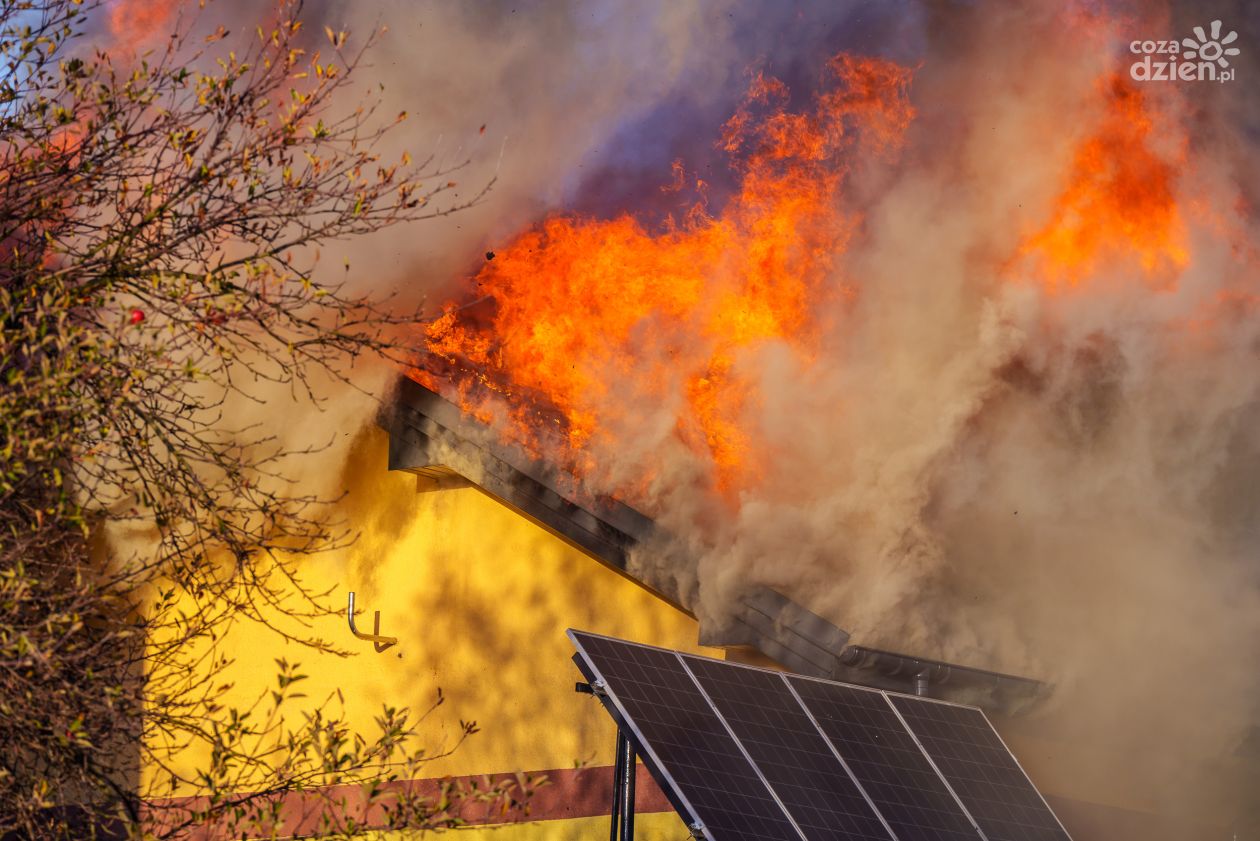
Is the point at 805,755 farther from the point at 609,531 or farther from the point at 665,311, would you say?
the point at 665,311

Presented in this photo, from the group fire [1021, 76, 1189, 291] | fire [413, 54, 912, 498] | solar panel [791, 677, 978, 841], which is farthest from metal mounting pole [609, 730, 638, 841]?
fire [1021, 76, 1189, 291]

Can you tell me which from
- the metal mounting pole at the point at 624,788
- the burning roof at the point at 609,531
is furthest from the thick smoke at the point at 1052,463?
the metal mounting pole at the point at 624,788

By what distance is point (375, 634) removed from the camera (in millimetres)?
12461

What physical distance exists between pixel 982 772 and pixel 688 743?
2.63 meters

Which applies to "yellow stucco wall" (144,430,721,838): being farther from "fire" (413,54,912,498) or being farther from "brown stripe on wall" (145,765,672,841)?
"fire" (413,54,912,498)

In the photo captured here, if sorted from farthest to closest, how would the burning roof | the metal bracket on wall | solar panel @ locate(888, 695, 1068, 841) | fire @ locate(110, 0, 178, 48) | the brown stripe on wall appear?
1. fire @ locate(110, 0, 178, 48)
2. the metal bracket on wall
3. the brown stripe on wall
4. the burning roof
5. solar panel @ locate(888, 695, 1068, 841)

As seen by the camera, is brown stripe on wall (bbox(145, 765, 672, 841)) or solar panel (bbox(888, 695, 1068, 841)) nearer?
solar panel (bbox(888, 695, 1068, 841))

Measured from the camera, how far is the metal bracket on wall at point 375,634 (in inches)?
485

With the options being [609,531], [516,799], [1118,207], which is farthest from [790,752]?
[1118,207]

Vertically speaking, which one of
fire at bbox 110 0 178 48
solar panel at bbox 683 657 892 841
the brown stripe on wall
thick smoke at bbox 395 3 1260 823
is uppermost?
fire at bbox 110 0 178 48

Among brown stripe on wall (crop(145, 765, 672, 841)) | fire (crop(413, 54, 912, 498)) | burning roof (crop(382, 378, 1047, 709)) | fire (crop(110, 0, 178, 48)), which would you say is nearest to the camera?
burning roof (crop(382, 378, 1047, 709))

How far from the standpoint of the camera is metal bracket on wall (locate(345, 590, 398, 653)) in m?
12.3

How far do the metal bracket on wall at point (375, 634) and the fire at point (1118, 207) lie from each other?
19.8 ft

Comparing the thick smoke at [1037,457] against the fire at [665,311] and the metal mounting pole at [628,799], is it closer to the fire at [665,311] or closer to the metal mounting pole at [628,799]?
the fire at [665,311]
